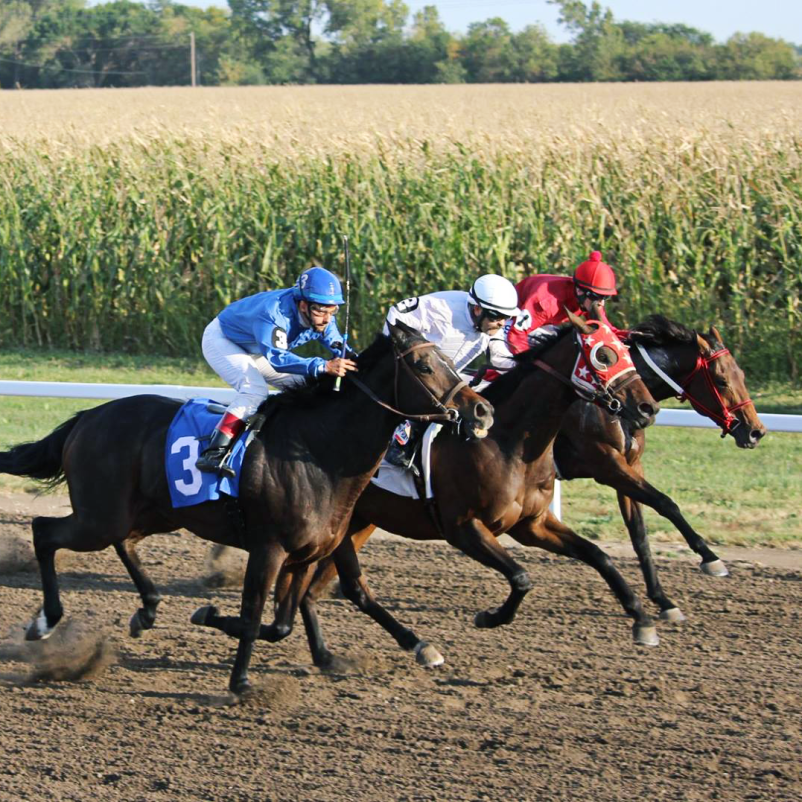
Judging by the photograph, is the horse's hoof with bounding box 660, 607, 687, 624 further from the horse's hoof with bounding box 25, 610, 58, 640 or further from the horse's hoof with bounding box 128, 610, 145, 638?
the horse's hoof with bounding box 25, 610, 58, 640

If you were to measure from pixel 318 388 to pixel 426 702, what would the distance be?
56.0 inches

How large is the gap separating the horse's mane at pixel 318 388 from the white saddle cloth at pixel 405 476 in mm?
709

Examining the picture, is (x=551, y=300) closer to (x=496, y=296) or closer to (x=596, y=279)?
(x=596, y=279)

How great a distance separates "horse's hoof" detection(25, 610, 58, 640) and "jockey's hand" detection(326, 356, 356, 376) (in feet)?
6.40

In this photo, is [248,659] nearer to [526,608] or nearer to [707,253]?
[526,608]

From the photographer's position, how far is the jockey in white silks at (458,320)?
19.5ft

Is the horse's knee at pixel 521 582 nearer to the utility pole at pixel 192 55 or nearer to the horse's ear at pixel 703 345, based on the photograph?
the horse's ear at pixel 703 345

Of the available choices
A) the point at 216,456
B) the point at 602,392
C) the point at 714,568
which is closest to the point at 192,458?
the point at 216,456

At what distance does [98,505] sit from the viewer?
5.64m

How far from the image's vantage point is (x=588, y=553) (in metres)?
6.02

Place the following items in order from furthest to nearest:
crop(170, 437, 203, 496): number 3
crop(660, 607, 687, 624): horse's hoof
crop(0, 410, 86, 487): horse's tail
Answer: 1. crop(660, 607, 687, 624): horse's hoof
2. crop(0, 410, 86, 487): horse's tail
3. crop(170, 437, 203, 496): number 3

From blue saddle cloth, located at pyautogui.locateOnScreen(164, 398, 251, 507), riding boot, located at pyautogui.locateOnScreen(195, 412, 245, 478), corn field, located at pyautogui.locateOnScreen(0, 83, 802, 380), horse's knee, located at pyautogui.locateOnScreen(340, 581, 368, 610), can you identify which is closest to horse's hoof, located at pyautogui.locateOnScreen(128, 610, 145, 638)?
blue saddle cloth, located at pyautogui.locateOnScreen(164, 398, 251, 507)

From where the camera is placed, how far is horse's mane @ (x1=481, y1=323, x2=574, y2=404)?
5863mm

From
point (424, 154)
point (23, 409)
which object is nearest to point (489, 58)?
point (424, 154)
